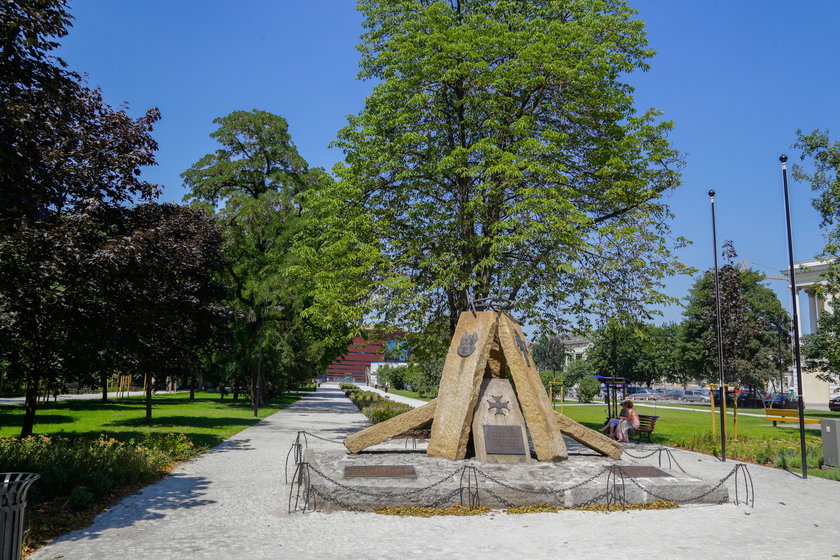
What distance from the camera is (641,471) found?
1102cm

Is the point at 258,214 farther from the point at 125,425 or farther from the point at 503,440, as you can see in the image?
the point at 503,440

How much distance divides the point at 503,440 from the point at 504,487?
2.01 metres

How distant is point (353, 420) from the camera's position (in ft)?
89.9

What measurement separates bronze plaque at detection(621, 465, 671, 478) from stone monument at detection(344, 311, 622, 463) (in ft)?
3.45

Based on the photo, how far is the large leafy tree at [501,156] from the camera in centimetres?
1633

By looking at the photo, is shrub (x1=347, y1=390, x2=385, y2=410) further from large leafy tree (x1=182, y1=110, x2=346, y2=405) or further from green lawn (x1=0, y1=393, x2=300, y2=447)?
green lawn (x1=0, y1=393, x2=300, y2=447)

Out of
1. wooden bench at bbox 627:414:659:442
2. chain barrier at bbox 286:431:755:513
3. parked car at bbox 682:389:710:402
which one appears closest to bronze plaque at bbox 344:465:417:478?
chain barrier at bbox 286:431:755:513

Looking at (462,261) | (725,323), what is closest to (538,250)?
(462,261)

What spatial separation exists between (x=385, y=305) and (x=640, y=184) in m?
8.37

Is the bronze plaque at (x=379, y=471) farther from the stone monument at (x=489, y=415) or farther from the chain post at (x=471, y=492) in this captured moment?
the stone monument at (x=489, y=415)

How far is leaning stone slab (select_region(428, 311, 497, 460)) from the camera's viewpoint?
11844mm

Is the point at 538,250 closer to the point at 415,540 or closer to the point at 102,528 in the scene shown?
the point at 415,540

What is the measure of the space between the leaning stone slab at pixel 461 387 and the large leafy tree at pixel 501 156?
3.34 m

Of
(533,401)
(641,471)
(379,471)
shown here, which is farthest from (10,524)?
(641,471)
